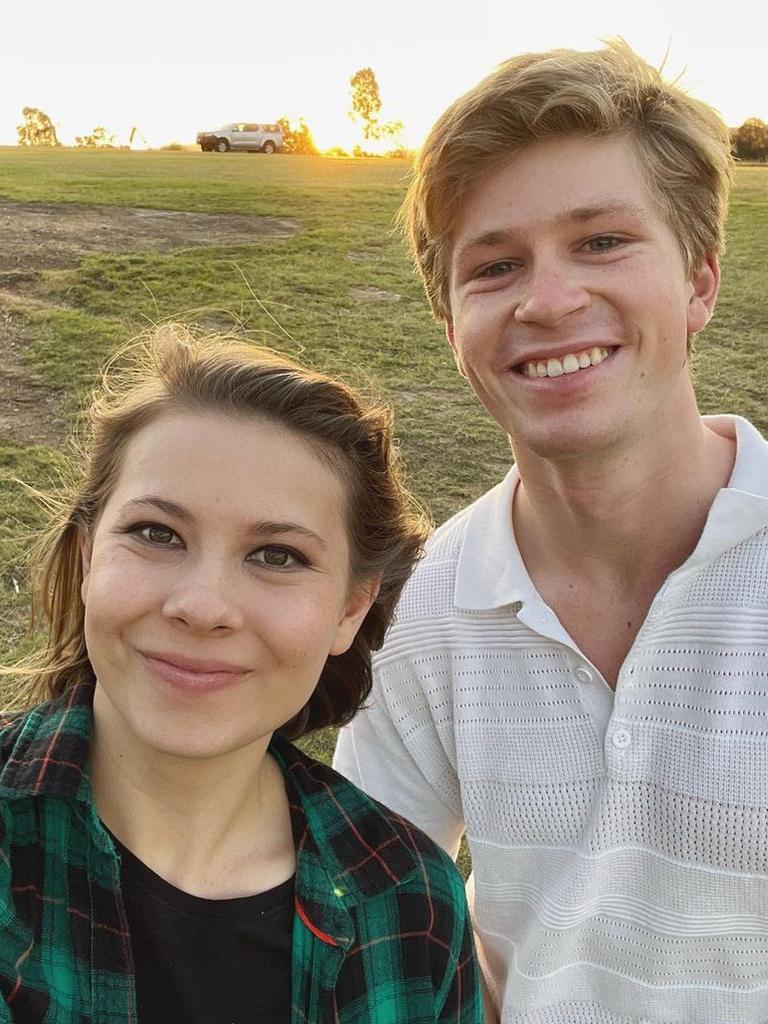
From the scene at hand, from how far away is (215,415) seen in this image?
1862mm

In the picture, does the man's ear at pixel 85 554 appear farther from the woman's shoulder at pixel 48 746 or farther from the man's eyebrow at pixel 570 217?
the man's eyebrow at pixel 570 217

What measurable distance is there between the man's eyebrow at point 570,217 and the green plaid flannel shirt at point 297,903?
1.13 meters

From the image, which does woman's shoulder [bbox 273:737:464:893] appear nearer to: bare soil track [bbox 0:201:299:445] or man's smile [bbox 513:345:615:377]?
man's smile [bbox 513:345:615:377]

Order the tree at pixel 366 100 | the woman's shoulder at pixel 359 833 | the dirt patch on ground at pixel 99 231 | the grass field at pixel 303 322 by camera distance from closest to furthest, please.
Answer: the woman's shoulder at pixel 359 833 → the grass field at pixel 303 322 → the dirt patch on ground at pixel 99 231 → the tree at pixel 366 100

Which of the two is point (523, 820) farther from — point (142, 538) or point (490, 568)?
point (142, 538)

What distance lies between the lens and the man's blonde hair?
2.07 metres

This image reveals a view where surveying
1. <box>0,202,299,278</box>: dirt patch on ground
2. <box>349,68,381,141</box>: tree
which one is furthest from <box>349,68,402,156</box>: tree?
<box>0,202,299,278</box>: dirt patch on ground

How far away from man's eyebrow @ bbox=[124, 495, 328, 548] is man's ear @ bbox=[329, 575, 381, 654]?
266 mm

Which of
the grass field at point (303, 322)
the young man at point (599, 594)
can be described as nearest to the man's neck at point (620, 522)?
the young man at point (599, 594)

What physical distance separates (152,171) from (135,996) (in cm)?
1888

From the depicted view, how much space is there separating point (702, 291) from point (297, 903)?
161 cm

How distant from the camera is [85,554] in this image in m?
1.96

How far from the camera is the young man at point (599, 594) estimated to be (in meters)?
2.05

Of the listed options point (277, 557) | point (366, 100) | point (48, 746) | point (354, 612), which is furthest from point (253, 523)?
point (366, 100)
